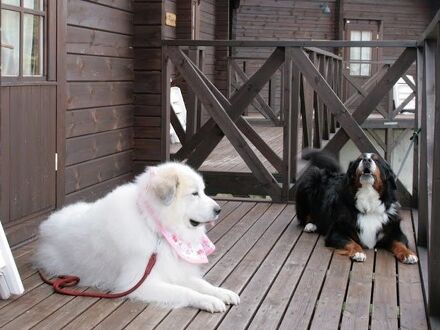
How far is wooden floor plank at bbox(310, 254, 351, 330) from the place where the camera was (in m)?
3.25

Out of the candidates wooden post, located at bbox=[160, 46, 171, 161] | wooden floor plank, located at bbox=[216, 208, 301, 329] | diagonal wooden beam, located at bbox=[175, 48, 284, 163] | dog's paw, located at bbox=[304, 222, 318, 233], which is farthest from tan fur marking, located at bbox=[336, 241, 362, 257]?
wooden post, located at bbox=[160, 46, 171, 161]

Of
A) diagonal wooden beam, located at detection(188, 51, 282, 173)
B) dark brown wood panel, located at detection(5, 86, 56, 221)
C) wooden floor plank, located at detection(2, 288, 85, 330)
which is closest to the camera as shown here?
wooden floor plank, located at detection(2, 288, 85, 330)

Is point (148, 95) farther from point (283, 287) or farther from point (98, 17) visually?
point (283, 287)

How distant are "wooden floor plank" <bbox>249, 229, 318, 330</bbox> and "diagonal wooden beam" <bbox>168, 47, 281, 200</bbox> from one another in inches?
56.5

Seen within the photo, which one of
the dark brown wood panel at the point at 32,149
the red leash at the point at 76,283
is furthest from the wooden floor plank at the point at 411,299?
the dark brown wood panel at the point at 32,149

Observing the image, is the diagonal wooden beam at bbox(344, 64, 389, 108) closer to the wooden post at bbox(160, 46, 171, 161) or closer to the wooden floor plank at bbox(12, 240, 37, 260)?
the wooden post at bbox(160, 46, 171, 161)

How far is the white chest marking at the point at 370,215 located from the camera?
4.69 m

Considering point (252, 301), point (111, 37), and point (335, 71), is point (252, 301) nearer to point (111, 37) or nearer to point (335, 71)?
point (111, 37)

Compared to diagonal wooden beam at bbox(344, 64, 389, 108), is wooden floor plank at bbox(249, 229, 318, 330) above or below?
below

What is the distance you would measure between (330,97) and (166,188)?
10.8 feet

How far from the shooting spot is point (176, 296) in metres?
3.35

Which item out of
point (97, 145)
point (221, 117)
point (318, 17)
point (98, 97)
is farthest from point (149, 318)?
point (318, 17)

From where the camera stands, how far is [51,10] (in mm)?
4625

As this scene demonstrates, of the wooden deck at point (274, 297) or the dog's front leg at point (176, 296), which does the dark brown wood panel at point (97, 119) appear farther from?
the dog's front leg at point (176, 296)
